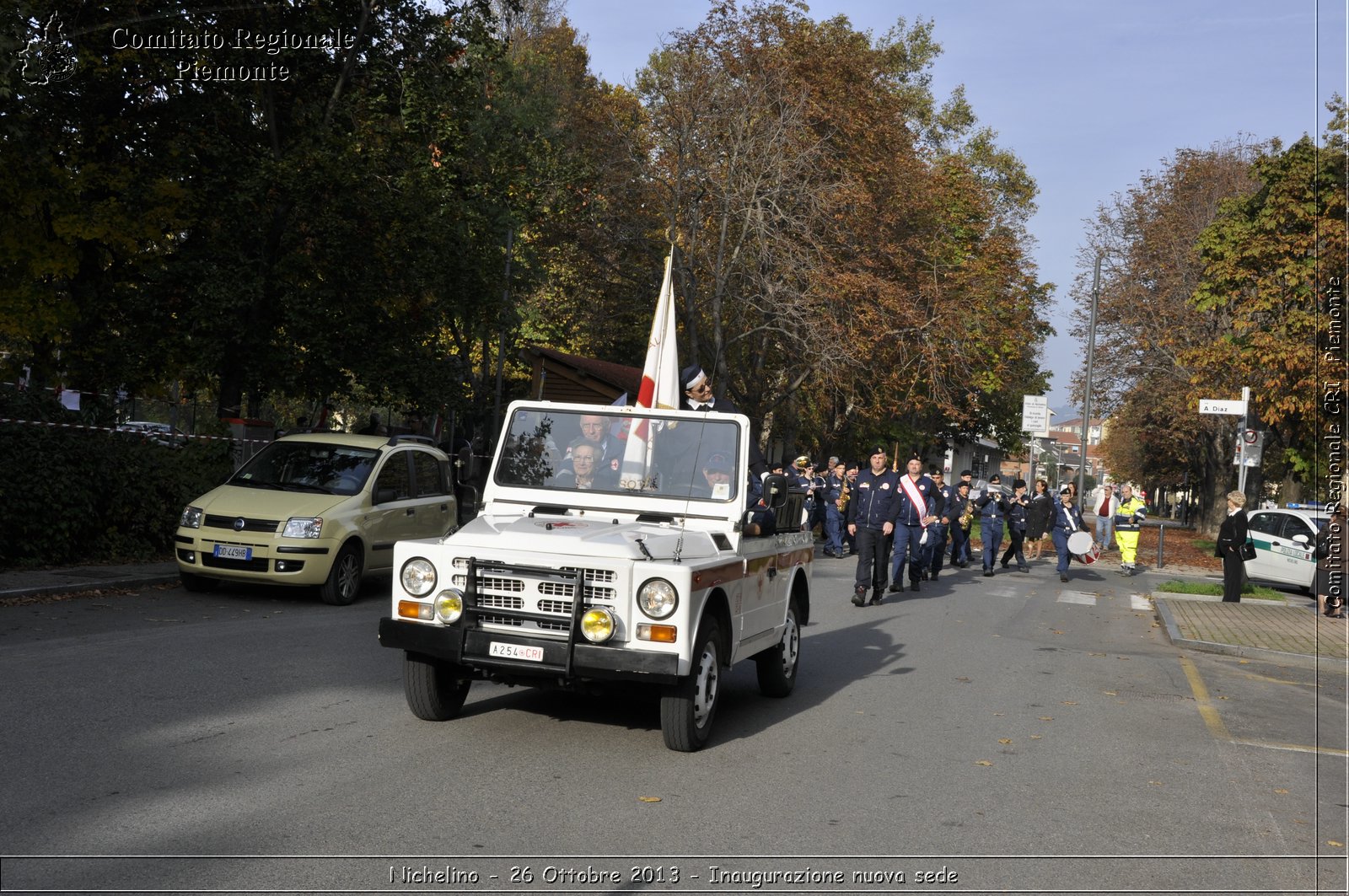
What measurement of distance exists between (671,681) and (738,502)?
1.77 meters

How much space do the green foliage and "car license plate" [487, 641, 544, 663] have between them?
28.3 ft

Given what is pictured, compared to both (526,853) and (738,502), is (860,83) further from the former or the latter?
(526,853)

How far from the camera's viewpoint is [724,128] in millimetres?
31609

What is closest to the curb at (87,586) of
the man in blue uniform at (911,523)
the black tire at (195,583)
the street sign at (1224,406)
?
the black tire at (195,583)

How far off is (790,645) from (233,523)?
6311 millimetres

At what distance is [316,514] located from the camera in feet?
42.7

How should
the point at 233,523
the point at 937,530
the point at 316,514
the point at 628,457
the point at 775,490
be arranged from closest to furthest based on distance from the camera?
the point at 775,490
the point at 628,457
the point at 233,523
the point at 316,514
the point at 937,530

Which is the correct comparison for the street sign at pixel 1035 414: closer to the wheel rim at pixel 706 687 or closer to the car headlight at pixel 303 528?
the car headlight at pixel 303 528

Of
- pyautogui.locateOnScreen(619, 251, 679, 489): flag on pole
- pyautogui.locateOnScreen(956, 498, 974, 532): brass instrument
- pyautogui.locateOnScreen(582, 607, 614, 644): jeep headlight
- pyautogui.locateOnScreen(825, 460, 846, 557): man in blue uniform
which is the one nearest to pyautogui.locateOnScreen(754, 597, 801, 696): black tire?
pyautogui.locateOnScreen(619, 251, 679, 489): flag on pole

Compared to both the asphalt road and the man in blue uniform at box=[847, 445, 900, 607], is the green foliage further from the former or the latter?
the man in blue uniform at box=[847, 445, 900, 607]

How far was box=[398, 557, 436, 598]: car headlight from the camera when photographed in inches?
282

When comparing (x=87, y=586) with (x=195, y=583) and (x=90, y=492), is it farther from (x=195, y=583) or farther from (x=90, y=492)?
(x=90, y=492)

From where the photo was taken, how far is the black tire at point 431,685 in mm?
7488

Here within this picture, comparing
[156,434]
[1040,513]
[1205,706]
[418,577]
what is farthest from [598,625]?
[1040,513]
